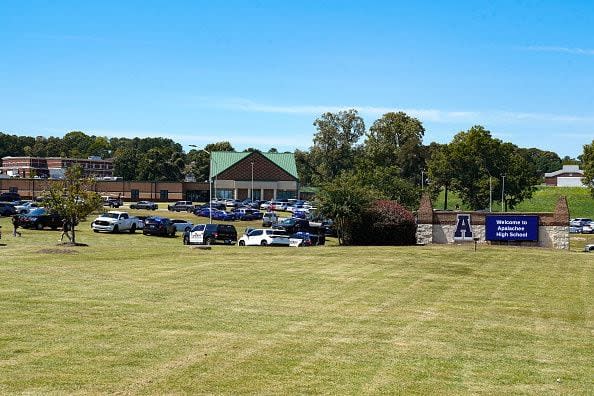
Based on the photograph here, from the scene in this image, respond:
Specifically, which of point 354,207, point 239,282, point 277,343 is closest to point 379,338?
point 277,343

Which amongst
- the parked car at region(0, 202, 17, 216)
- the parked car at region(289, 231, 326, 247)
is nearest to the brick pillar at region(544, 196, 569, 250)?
the parked car at region(289, 231, 326, 247)

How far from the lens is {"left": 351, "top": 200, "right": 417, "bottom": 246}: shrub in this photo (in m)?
54.1

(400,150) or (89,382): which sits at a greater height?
(400,150)

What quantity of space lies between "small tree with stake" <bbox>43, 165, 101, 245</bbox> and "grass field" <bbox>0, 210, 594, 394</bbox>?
814cm

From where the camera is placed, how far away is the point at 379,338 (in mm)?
18422

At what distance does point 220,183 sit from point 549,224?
98899mm

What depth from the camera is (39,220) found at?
5850cm

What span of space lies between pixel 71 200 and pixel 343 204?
18.4 m

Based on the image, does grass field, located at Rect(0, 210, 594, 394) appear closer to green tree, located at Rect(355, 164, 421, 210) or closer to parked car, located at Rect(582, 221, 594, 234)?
green tree, located at Rect(355, 164, 421, 210)

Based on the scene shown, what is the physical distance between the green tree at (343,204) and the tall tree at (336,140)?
11339 cm

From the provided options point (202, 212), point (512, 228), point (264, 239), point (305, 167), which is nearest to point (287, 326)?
point (264, 239)

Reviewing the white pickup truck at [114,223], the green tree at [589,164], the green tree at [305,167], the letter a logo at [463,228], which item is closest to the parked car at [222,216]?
the white pickup truck at [114,223]

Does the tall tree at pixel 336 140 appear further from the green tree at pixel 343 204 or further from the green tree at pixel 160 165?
the green tree at pixel 343 204

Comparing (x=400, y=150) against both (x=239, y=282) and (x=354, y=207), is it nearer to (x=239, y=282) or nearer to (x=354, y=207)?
(x=354, y=207)
